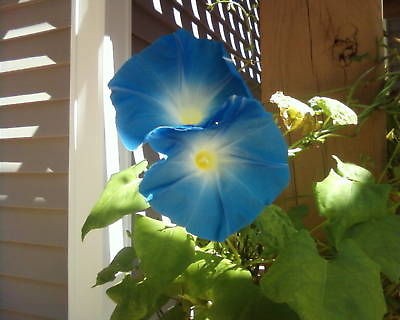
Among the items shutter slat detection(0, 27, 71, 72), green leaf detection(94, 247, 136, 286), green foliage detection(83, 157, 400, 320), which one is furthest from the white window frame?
green foliage detection(83, 157, 400, 320)

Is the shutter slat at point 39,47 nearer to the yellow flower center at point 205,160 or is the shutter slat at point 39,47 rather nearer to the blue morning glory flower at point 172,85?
the blue morning glory flower at point 172,85

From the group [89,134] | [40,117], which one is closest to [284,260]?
[89,134]

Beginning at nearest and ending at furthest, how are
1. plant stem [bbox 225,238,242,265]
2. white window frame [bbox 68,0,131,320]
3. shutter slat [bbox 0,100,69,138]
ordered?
plant stem [bbox 225,238,242,265] → white window frame [bbox 68,0,131,320] → shutter slat [bbox 0,100,69,138]

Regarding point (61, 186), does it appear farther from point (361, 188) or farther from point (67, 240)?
point (361, 188)

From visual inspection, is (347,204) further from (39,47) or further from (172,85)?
(39,47)

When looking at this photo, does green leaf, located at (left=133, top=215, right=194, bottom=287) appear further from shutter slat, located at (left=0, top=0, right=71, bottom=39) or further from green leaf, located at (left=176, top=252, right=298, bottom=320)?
shutter slat, located at (left=0, top=0, right=71, bottom=39)

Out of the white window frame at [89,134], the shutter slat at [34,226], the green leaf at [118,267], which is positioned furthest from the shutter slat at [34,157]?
the green leaf at [118,267]

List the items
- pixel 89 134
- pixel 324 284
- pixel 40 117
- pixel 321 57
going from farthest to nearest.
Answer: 1. pixel 40 117
2. pixel 89 134
3. pixel 321 57
4. pixel 324 284
